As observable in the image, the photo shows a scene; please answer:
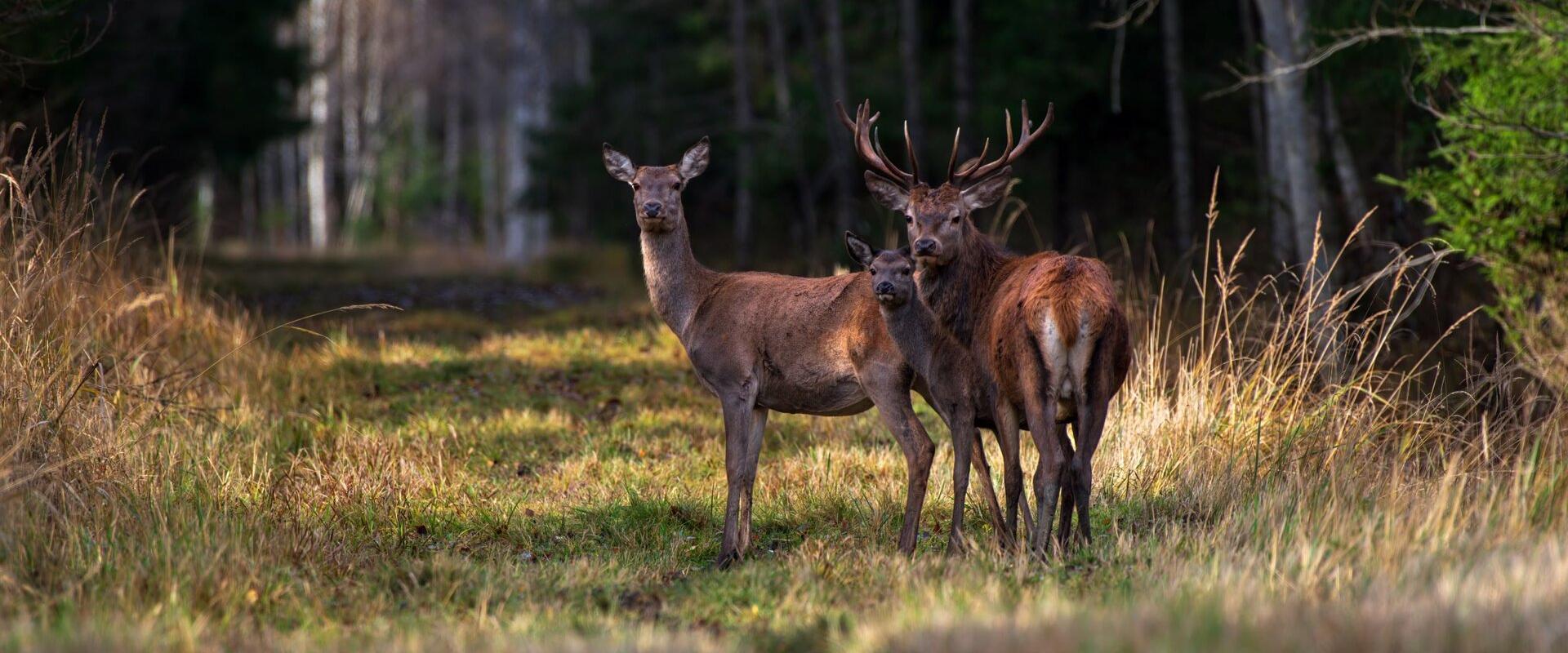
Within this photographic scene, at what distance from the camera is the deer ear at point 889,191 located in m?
6.92

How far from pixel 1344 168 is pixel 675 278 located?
8.39 meters

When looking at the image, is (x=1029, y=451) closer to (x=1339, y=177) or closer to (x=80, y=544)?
(x=80, y=544)

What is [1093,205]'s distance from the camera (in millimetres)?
22922

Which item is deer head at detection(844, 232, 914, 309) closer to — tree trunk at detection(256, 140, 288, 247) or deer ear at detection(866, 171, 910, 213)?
deer ear at detection(866, 171, 910, 213)

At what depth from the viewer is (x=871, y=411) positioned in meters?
9.82

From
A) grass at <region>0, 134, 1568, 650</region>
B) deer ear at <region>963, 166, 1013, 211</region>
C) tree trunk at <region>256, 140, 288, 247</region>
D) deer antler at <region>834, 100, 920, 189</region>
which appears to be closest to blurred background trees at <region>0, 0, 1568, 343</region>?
tree trunk at <region>256, 140, 288, 247</region>

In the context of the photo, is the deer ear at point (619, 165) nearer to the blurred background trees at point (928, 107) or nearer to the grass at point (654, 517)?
the grass at point (654, 517)

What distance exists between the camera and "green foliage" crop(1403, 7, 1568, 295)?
30.3ft

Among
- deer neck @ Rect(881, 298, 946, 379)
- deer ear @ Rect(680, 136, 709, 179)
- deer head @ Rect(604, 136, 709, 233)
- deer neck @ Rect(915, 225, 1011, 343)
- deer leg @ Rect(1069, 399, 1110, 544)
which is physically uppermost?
deer ear @ Rect(680, 136, 709, 179)

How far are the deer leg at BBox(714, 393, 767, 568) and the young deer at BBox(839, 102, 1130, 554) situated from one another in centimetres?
103

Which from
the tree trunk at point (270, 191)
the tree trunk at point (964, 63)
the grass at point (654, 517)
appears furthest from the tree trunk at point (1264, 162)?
the tree trunk at point (270, 191)

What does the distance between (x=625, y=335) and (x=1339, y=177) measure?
23.0 feet

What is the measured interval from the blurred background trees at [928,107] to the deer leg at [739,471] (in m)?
3.08

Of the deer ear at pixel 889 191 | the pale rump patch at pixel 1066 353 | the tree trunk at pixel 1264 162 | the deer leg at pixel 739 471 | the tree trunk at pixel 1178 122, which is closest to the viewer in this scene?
the pale rump patch at pixel 1066 353
